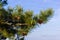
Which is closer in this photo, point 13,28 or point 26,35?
point 26,35

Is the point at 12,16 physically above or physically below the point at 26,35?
above

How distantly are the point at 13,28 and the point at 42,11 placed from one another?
54.2 inches

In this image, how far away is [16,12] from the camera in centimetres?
873

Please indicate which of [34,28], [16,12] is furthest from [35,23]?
[16,12]

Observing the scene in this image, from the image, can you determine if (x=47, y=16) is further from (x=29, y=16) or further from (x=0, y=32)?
(x=0, y=32)

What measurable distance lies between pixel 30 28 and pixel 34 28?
0.17m

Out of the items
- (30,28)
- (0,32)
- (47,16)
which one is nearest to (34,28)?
(30,28)

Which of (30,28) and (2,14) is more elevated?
(2,14)

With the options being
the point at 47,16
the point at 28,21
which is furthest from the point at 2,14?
the point at 47,16

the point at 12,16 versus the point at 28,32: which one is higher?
the point at 12,16

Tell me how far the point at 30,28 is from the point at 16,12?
0.82m

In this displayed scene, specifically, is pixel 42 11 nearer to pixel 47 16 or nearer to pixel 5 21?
pixel 47 16

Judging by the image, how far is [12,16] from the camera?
343 inches

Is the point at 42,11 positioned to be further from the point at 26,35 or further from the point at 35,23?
the point at 26,35
